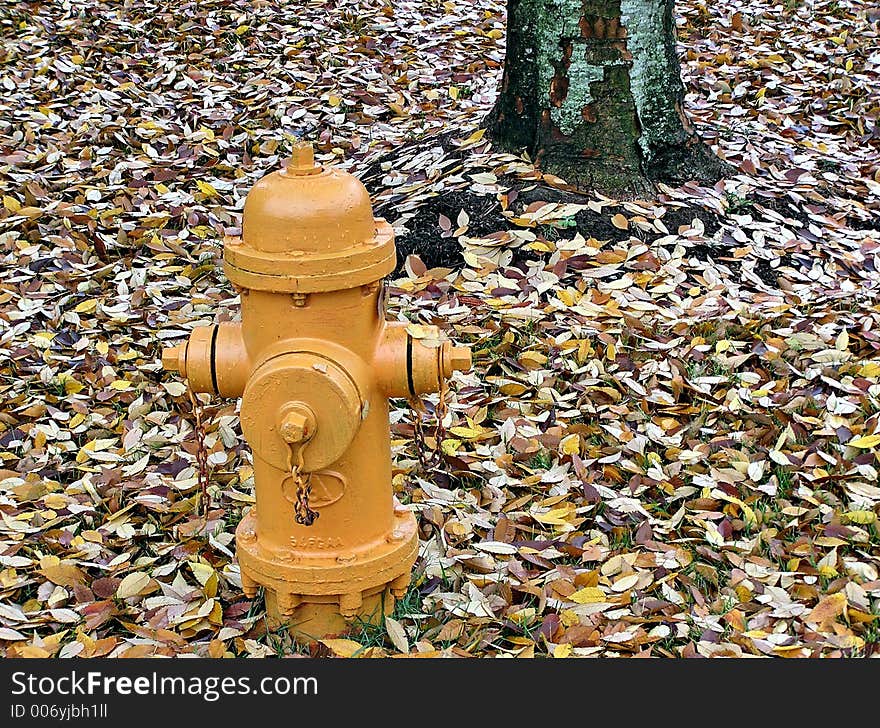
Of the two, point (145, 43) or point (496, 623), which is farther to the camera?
point (145, 43)

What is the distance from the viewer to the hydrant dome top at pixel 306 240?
227 cm

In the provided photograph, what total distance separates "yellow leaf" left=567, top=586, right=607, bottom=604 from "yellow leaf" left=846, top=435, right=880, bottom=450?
0.97 meters

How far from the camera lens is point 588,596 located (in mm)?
2680

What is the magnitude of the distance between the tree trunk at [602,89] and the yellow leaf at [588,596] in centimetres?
211

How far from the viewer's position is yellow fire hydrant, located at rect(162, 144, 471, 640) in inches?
89.9

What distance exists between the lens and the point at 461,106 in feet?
20.2

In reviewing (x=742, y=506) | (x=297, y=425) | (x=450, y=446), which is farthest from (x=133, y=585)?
(x=742, y=506)

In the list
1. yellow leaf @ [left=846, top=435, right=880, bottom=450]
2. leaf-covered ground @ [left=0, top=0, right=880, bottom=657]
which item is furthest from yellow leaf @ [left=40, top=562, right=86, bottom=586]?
yellow leaf @ [left=846, top=435, right=880, bottom=450]

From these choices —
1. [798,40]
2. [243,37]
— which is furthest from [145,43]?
[798,40]

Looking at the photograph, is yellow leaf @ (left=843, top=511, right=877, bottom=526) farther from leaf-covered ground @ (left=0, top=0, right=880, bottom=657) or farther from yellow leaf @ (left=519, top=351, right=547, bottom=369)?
yellow leaf @ (left=519, top=351, right=547, bottom=369)

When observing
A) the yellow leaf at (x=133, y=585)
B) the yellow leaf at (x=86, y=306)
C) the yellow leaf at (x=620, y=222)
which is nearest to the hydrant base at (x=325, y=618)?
the yellow leaf at (x=133, y=585)

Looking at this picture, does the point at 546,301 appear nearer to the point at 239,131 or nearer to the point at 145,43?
the point at 239,131

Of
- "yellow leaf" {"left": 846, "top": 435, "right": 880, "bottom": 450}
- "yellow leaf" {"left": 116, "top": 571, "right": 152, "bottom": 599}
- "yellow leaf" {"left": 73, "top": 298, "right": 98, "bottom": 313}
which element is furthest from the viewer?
"yellow leaf" {"left": 73, "top": 298, "right": 98, "bottom": 313}

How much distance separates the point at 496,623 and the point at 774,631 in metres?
0.62
